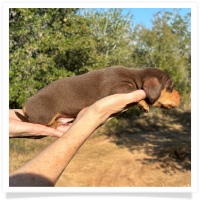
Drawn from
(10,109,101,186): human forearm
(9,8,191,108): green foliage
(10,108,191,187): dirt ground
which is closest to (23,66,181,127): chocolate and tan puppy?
(10,109,101,186): human forearm

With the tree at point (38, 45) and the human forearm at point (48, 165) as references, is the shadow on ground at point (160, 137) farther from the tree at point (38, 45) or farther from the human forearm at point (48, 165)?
the human forearm at point (48, 165)

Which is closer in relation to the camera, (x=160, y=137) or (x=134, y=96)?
(x=134, y=96)

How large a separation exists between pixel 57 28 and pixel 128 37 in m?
5.72

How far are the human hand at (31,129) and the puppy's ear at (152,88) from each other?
786mm

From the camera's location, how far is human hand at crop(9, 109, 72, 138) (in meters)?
3.00

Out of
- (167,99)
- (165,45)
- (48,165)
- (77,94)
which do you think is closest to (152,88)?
(167,99)

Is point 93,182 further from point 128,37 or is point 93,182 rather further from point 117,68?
point 117,68

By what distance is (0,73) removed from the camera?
5.45m

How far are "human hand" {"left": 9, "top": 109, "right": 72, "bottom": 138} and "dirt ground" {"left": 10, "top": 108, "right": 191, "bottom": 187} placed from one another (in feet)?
27.0

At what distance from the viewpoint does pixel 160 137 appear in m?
17.8

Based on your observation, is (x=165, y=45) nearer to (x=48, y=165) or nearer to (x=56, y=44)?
(x=56, y=44)

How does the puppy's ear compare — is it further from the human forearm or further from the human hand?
the human forearm

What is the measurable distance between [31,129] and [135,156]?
12055mm
